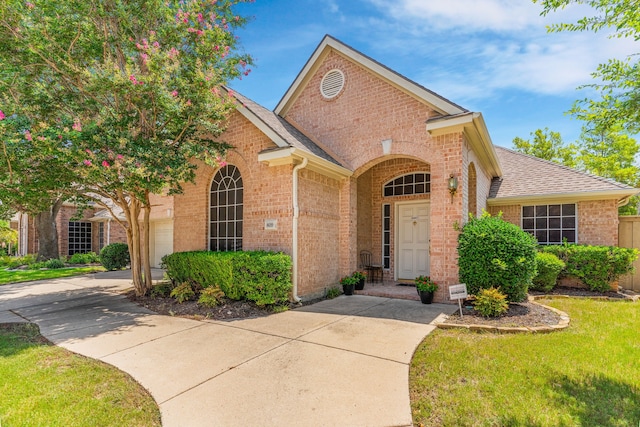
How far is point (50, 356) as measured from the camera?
4.38m

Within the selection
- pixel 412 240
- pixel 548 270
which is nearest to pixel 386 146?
pixel 412 240

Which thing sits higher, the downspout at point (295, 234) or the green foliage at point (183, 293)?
the downspout at point (295, 234)

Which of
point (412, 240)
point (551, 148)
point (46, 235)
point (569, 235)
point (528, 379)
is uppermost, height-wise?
point (551, 148)

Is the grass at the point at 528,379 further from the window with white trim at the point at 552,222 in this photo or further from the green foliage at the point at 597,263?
the window with white trim at the point at 552,222

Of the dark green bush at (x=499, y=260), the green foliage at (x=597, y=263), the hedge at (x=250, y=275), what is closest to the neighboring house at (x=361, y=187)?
the hedge at (x=250, y=275)

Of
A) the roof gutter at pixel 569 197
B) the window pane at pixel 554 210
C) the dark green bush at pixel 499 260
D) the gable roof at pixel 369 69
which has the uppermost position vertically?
the gable roof at pixel 369 69

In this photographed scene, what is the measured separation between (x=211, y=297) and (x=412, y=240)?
629cm

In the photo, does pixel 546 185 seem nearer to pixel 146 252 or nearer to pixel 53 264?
pixel 146 252

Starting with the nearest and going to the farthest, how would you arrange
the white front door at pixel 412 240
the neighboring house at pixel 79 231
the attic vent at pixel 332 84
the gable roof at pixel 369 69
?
the gable roof at pixel 369 69
the attic vent at pixel 332 84
the white front door at pixel 412 240
the neighboring house at pixel 79 231

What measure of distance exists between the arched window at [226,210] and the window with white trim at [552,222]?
9391 millimetres

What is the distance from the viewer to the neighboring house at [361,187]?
7.70 meters

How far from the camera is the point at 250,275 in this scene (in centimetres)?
687

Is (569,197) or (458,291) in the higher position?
(569,197)

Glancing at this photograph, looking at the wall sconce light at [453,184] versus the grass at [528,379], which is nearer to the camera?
the grass at [528,379]
